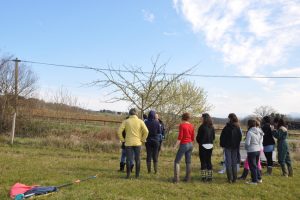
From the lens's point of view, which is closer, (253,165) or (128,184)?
(128,184)

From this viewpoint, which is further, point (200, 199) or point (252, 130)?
point (252, 130)

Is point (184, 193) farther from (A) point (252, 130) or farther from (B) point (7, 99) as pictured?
(B) point (7, 99)

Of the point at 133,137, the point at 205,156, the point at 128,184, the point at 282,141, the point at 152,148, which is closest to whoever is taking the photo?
the point at 128,184

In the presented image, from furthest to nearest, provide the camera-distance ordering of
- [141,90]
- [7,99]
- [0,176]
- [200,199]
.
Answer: [7,99] < [141,90] < [0,176] < [200,199]

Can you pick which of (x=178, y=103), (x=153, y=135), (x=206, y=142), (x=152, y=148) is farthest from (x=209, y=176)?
(x=178, y=103)

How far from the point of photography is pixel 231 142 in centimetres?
974

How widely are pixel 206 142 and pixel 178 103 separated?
1299 centimetres

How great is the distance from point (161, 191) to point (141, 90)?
11.1 meters

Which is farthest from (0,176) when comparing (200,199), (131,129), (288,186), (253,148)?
(288,186)

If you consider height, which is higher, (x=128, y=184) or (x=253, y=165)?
(x=253, y=165)

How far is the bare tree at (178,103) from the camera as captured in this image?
71.3 ft

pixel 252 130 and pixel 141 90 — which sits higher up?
pixel 141 90

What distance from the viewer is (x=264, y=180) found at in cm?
1034

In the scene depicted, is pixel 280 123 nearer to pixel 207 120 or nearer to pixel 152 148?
pixel 207 120
